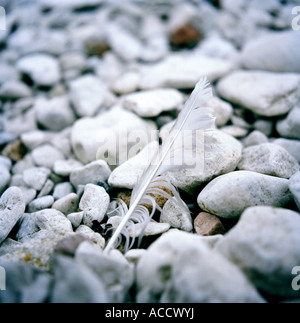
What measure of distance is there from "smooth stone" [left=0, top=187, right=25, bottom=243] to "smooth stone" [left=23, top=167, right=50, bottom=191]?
0.31 meters

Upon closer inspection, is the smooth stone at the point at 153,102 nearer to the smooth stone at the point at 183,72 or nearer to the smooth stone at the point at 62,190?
the smooth stone at the point at 183,72

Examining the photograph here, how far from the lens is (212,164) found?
5.59ft

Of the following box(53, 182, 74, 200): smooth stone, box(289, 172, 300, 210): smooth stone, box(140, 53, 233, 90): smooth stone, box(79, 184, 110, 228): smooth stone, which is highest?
box(140, 53, 233, 90): smooth stone

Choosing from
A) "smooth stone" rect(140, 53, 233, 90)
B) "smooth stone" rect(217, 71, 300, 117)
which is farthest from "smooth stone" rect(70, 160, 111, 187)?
"smooth stone" rect(217, 71, 300, 117)

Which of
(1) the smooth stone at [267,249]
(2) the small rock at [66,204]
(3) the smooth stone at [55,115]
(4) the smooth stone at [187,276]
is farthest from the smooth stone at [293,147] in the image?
(3) the smooth stone at [55,115]

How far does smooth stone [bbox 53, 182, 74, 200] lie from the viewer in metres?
1.96

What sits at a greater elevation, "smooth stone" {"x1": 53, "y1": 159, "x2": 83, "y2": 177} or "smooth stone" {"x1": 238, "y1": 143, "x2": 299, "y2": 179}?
"smooth stone" {"x1": 238, "y1": 143, "x2": 299, "y2": 179}

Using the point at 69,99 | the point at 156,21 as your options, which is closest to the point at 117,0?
the point at 156,21

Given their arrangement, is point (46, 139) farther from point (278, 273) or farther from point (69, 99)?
point (278, 273)

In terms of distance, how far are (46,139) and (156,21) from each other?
339 cm

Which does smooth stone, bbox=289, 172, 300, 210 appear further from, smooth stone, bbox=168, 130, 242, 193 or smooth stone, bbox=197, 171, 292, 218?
smooth stone, bbox=168, 130, 242, 193

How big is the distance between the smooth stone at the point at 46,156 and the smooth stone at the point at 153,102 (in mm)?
937

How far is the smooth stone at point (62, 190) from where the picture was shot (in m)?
1.96

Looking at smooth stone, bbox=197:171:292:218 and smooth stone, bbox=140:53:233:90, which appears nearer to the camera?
smooth stone, bbox=197:171:292:218
